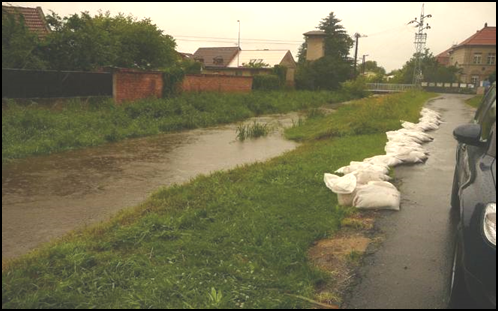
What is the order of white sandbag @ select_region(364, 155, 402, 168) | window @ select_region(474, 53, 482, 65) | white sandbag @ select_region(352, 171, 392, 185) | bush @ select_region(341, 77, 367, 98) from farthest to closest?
1. window @ select_region(474, 53, 482, 65)
2. bush @ select_region(341, 77, 367, 98)
3. white sandbag @ select_region(364, 155, 402, 168)
4. white sandbag @ select_region(352, 171, 392, 185)

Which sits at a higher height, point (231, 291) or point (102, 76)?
point (102, 76)

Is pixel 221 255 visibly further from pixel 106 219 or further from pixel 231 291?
pixel 106 219

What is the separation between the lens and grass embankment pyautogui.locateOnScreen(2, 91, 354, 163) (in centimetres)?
999

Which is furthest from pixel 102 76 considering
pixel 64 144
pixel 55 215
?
pixel 55 215

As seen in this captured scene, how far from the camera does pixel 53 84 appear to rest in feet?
41.4

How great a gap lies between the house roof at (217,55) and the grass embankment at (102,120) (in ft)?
101

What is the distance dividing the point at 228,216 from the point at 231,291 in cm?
174

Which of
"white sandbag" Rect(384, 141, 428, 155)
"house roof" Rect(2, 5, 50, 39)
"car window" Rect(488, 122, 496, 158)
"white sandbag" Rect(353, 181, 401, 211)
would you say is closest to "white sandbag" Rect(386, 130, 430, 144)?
"white sandbag" Rect(384, 141, 428, 155)

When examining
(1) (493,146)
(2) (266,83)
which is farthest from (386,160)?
(2) (266,83)

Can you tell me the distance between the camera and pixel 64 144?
33.6 ft

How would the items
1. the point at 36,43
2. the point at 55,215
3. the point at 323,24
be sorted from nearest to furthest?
the point at 55,215 → the point at 36,43 → the point at 323,24

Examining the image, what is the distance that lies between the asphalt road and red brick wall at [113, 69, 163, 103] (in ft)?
39.3

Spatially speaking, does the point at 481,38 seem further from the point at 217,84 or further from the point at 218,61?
the point at 217,84

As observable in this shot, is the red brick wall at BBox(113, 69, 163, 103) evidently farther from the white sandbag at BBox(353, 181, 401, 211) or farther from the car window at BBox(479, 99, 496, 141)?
the car window at BBox(479, 99, 496, 141)
